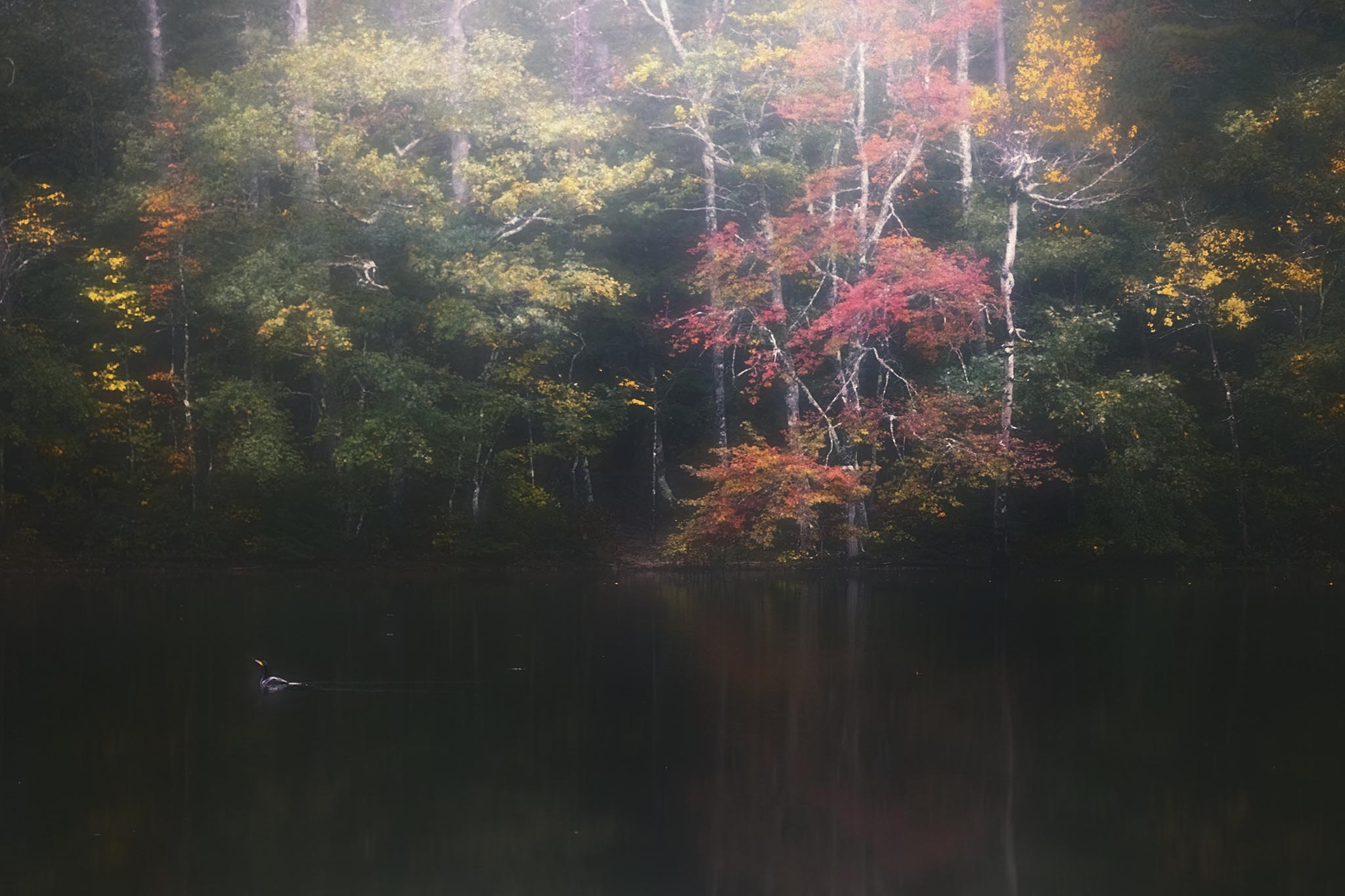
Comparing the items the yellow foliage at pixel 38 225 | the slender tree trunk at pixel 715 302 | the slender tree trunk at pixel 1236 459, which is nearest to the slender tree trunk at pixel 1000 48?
the slender tree trunk at pixel 715 302

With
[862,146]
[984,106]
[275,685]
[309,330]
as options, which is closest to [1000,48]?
[984,106]

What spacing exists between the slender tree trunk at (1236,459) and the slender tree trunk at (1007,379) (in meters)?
3.07

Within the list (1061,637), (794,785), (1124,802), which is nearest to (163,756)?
(794,785)

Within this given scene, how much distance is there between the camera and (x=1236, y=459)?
19.1 metres

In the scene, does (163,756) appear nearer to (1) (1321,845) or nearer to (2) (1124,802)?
(2) (1124,802)

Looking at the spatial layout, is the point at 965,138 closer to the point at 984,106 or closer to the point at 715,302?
the point at 984,106

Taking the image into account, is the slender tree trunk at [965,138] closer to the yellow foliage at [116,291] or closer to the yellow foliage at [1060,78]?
the yellow foliage at [1060,78]

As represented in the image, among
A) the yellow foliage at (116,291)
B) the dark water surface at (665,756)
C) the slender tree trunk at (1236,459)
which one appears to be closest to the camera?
the dark water surface at (665,756)

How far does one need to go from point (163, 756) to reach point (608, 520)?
13.6m

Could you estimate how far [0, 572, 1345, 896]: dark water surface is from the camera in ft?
16.4

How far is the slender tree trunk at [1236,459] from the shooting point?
19.1 m

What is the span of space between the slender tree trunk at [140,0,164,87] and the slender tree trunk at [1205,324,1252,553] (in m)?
17.8

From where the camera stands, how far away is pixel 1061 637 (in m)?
11.8

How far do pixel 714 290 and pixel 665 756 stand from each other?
13.2m
